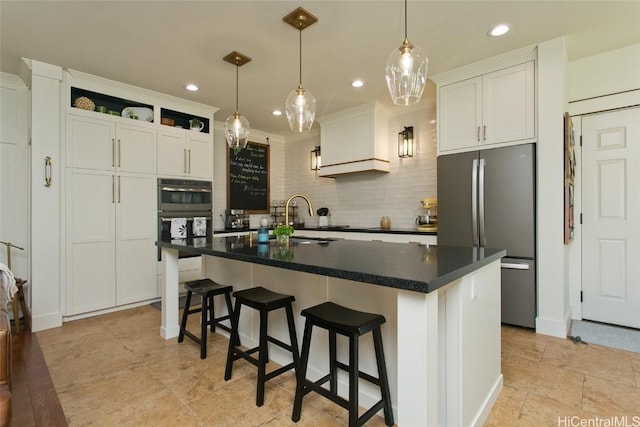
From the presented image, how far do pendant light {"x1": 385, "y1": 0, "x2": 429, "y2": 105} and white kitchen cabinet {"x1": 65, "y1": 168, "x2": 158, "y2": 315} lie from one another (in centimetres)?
316

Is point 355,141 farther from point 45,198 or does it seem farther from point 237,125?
point 45,198

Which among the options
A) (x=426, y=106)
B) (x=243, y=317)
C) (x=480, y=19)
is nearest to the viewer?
(x=480, y=19)

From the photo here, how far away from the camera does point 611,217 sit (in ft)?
10.0

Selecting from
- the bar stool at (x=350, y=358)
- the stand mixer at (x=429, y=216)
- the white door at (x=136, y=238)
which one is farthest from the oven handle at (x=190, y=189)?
the bar stool at (x=350, y=358)

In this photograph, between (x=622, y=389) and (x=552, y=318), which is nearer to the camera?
(x=622, y=389)

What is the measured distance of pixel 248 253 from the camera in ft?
6.26

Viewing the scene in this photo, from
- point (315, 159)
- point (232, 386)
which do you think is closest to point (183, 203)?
point (315, 159)

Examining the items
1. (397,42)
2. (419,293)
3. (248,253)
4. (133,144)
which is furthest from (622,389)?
(133,144)

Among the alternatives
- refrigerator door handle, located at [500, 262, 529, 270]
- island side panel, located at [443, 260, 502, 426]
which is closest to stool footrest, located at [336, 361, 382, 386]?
island side panel, located at [443, 260, 502, 426]

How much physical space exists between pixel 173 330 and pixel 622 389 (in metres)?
3.31

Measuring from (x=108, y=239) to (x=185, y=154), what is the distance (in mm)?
1372

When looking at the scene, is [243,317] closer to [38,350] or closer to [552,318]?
[38,350]

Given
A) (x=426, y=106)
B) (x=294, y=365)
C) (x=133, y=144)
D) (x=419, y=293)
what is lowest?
(x=294, y=365)

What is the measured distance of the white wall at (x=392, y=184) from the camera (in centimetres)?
421
